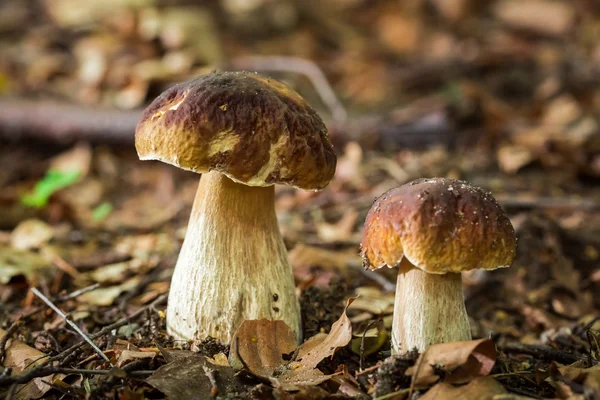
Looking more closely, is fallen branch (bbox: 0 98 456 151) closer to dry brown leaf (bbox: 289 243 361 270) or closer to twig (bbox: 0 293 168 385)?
dry brown leaf (bbox: 289 243 361 270)

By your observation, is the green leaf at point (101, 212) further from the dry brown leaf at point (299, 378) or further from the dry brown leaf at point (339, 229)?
the dry brown leaf at point (299, 378)

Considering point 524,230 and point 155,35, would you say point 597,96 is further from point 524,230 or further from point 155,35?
point 155,35

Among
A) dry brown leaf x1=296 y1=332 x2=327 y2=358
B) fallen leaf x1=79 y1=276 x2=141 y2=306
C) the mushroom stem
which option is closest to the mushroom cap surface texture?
the mushroom stem

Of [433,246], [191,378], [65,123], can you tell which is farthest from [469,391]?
[65,123]

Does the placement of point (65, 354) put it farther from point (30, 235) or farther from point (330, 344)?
point (30, 235)

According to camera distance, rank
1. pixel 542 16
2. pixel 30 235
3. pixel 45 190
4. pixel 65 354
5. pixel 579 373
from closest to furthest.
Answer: pixel 579 373 < pixel 65 354 < pixel 30 235 < pixel 45 190 < pixel 542 16

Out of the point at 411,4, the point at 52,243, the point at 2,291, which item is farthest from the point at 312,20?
the point at 2,291
